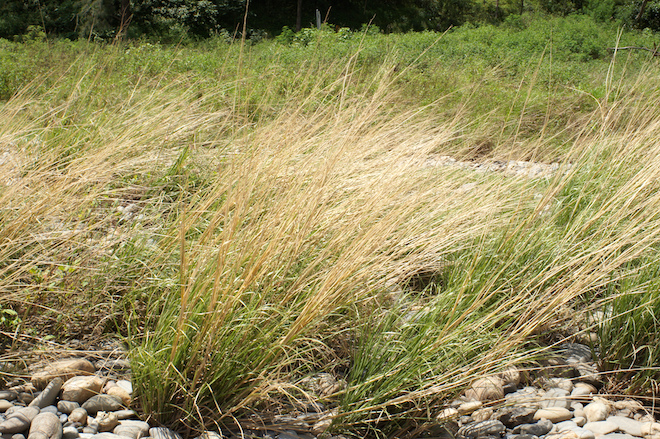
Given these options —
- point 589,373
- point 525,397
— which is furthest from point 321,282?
point 589,373

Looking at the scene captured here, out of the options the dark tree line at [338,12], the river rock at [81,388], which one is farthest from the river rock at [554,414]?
the dark tree line at [338,12]

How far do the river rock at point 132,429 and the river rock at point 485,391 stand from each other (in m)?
1.05

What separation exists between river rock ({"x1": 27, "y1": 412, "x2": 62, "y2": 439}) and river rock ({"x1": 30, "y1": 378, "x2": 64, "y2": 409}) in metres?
0.12

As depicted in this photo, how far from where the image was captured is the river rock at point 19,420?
1.33m

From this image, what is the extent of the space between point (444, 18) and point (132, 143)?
24.7 m

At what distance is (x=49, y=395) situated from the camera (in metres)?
1.50

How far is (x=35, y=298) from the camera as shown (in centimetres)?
179

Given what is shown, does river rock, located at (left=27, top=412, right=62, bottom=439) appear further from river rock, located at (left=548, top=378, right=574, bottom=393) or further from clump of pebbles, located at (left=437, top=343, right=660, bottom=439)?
river rock, located at (left=548, top=378, right=574, bottom=393)

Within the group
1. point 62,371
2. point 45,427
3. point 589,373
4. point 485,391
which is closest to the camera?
point 45,427

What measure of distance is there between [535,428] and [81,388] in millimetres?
1402

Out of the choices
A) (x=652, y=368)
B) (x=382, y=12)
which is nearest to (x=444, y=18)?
(x=382, y=12)

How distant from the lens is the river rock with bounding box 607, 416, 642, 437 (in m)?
1.66

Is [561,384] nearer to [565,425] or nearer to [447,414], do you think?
[565,425]

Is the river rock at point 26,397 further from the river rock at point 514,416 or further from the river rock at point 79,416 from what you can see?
the river rock at point 514,416
